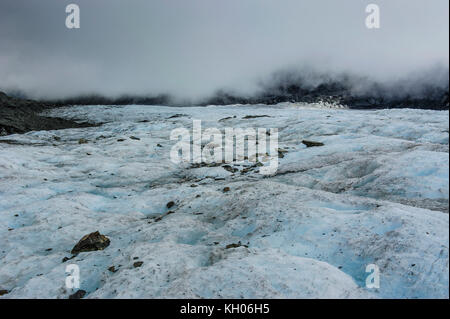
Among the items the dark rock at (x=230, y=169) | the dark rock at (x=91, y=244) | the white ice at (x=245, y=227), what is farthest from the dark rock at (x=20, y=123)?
the dark rock at (x=91, y=244)

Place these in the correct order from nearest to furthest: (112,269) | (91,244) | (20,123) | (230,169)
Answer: (112,269) → (91,244) → (230,169) → (20,123)

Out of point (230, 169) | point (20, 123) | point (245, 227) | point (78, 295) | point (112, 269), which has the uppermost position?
point (20, 123)

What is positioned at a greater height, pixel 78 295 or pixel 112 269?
pixel 112 269

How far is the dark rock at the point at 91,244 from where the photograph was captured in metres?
8.38

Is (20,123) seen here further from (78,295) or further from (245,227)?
(245,227)

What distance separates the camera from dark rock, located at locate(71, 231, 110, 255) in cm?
838

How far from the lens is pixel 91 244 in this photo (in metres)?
8.45

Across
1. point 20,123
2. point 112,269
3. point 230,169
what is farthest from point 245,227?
point 20,123

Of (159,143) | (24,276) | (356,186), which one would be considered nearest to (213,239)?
(24,276)

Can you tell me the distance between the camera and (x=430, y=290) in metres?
4.93

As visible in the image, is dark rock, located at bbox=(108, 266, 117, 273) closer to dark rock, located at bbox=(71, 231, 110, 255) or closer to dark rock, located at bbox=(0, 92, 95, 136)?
dark rock, located at bbox=(71, 231, 110, 255)

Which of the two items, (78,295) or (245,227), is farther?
(245,227)

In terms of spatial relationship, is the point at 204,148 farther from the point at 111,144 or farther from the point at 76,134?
the point at 76,134

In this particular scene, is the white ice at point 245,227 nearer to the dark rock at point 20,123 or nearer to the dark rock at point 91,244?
the dark rock at point 91,244
